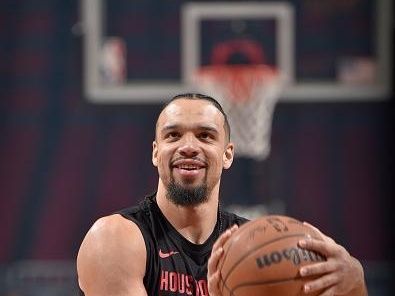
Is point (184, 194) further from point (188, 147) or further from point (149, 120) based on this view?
point (149, 120)

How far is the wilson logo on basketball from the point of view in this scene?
2682 mm

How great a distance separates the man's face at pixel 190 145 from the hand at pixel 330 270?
2.26 ft

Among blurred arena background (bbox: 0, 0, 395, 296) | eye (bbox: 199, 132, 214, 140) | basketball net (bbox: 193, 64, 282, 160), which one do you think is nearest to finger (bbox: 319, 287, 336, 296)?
eye (bbox: 199, 132, 214, 140)

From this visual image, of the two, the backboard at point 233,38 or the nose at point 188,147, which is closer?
the nose at point 188,147

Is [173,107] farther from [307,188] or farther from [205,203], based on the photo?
[307,188]

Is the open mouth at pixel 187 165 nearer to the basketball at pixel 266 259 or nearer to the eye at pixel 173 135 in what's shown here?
the eye at pixel 173 135

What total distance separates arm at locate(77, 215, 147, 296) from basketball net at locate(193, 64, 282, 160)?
3.70m

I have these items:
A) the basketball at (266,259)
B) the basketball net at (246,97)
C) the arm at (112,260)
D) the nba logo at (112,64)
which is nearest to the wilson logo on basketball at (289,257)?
the basketball at (266,259)

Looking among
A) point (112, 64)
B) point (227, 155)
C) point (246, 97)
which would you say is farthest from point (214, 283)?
point (112, 64)

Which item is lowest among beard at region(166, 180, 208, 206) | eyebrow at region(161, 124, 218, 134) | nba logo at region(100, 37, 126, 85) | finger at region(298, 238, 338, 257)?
finger at region(298, 238, 338, 257)

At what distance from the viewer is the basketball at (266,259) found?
8.74ft

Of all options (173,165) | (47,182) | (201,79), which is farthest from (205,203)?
(47,182)

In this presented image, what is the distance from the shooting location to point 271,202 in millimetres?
7539

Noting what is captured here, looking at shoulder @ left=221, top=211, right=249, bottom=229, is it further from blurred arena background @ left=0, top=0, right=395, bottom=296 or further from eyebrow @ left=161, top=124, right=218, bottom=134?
blurred arena background @ left=0, top=0, right=395, bottom=296
